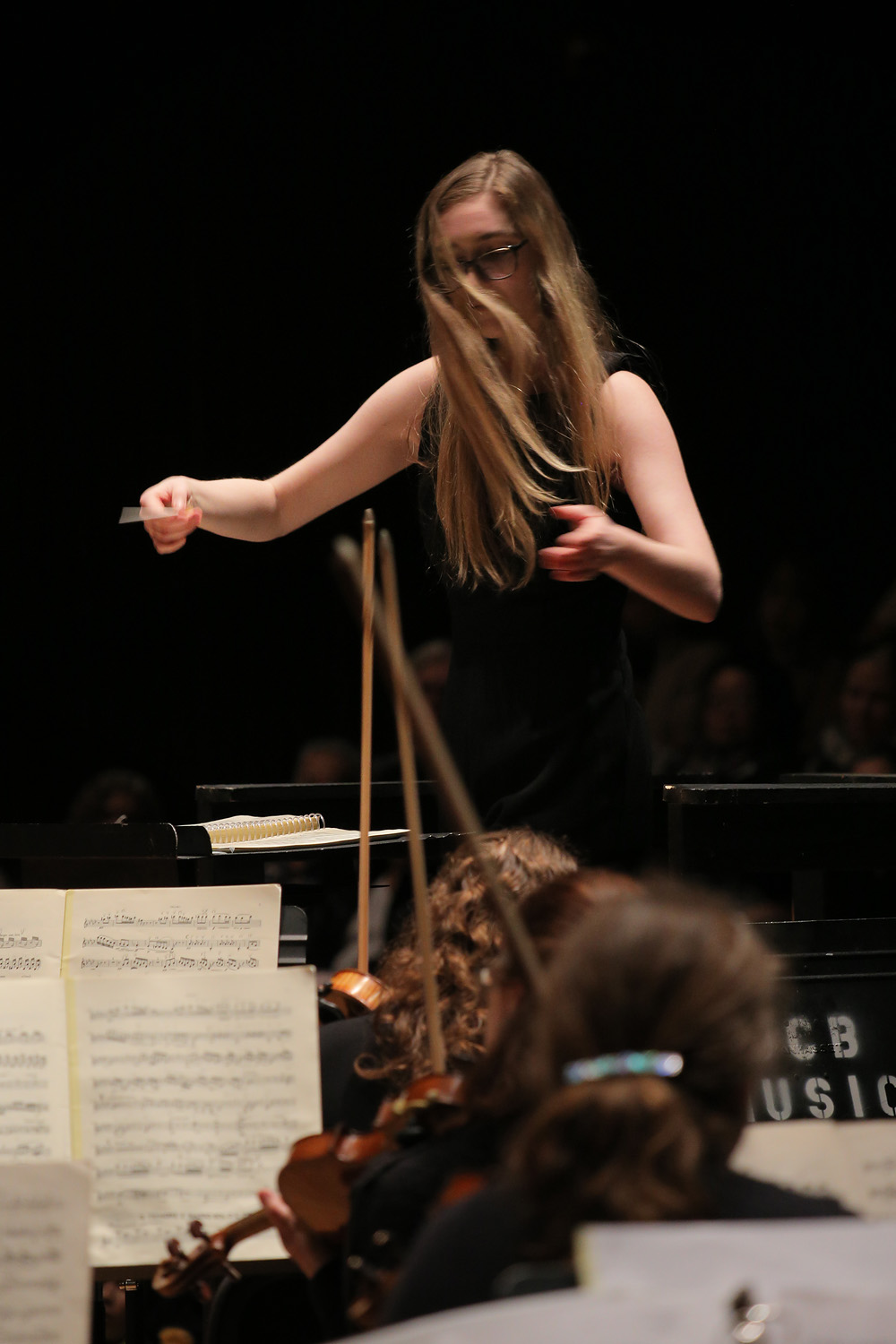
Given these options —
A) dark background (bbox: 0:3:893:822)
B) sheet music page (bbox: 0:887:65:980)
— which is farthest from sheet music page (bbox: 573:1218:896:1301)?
dark background (bbox: 0:3:893:822)

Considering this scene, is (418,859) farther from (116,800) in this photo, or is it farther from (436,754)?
(116,800)

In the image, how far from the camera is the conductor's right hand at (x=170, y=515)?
199 centimetres

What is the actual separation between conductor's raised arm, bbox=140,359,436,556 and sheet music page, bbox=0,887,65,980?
1.57 feet

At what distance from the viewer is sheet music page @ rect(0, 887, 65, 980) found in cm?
197

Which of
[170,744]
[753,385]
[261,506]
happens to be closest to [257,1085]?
[261,506]

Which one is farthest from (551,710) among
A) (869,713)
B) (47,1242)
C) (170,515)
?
(869,713)

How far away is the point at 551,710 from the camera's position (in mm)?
1911

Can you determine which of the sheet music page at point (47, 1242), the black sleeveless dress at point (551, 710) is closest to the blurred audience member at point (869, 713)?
the black sleeveless dress at point (551, 710)

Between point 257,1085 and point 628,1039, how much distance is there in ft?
2.80

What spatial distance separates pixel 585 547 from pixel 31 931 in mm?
885

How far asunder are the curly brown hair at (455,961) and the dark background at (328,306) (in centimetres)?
324

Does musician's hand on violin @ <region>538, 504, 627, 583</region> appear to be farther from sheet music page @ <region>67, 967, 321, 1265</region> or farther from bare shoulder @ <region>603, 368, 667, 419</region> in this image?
sheet music page @ <region>67, 967, 321, 1265</region>

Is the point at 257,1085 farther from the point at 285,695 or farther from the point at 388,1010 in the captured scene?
the point at 285,695

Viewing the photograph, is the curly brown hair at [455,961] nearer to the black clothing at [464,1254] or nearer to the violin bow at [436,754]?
the violin bow at [436,754]
